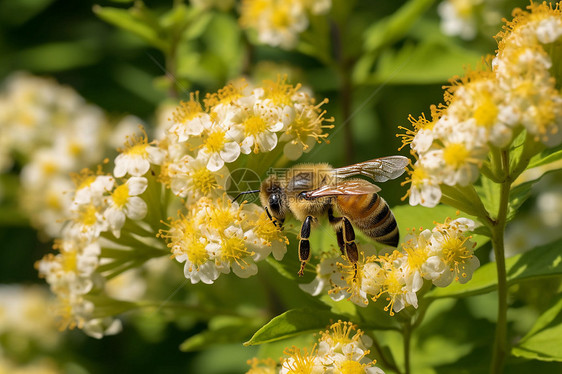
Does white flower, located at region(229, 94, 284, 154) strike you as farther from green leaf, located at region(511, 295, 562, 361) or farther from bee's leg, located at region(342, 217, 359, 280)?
green leaf, located at region(511, 295, 562, 361)

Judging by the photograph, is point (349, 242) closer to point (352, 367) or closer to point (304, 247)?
point (304, 247)

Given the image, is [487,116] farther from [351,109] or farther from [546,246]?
[351,109]

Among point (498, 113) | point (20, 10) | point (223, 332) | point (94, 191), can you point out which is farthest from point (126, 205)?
point (20, 10)

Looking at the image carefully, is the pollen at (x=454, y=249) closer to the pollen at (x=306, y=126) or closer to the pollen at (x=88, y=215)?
the pollen at (x=306, y=126)

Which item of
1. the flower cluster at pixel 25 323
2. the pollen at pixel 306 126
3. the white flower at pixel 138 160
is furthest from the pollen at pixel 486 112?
the flower cluster at pixel 25 323

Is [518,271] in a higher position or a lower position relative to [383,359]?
higher

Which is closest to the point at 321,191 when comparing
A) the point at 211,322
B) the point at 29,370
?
the point at 211,322
